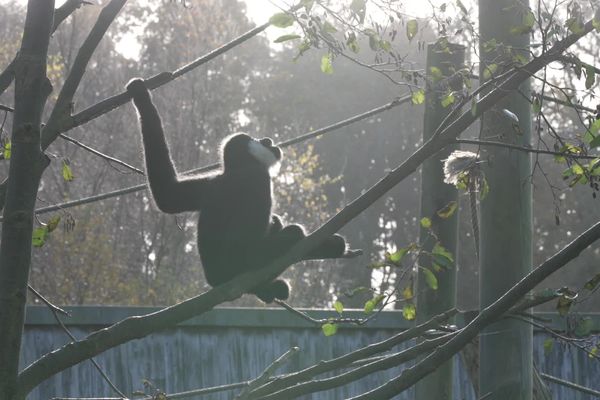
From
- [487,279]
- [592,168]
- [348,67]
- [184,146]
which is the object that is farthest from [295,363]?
[348,67]

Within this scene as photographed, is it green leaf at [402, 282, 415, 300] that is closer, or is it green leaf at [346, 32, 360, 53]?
green leaf at [346, 32, 360, 53]

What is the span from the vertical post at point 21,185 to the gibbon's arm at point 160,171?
60.5 inches

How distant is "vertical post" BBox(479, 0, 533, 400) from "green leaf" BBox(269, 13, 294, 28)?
183 cm

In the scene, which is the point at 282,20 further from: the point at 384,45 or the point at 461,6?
the point at 461,6

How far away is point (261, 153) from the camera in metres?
6.85

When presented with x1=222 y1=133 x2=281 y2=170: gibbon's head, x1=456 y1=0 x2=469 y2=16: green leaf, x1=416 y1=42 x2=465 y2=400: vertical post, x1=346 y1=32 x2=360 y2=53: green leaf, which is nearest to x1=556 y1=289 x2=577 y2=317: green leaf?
x1=456 y1=0 x2=469 y2=16: green leaf

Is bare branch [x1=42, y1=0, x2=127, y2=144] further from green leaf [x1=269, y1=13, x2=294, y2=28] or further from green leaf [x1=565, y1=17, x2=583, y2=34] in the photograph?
green leaf [x1=565, y1=17, x2=583, y2=34]

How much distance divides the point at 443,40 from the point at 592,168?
108 cm

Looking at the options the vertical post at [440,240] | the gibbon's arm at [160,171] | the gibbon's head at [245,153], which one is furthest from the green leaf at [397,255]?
the gibbon's head at [245,153]

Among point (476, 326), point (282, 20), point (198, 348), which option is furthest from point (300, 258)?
point (198, 348)

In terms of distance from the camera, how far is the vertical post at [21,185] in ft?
11.4

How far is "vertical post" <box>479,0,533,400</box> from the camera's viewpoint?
561 cm

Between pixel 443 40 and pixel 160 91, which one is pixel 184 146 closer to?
pixel 160 91

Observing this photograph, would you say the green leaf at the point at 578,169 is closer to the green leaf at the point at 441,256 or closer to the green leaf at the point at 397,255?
the green leaf at the point at 441,256
